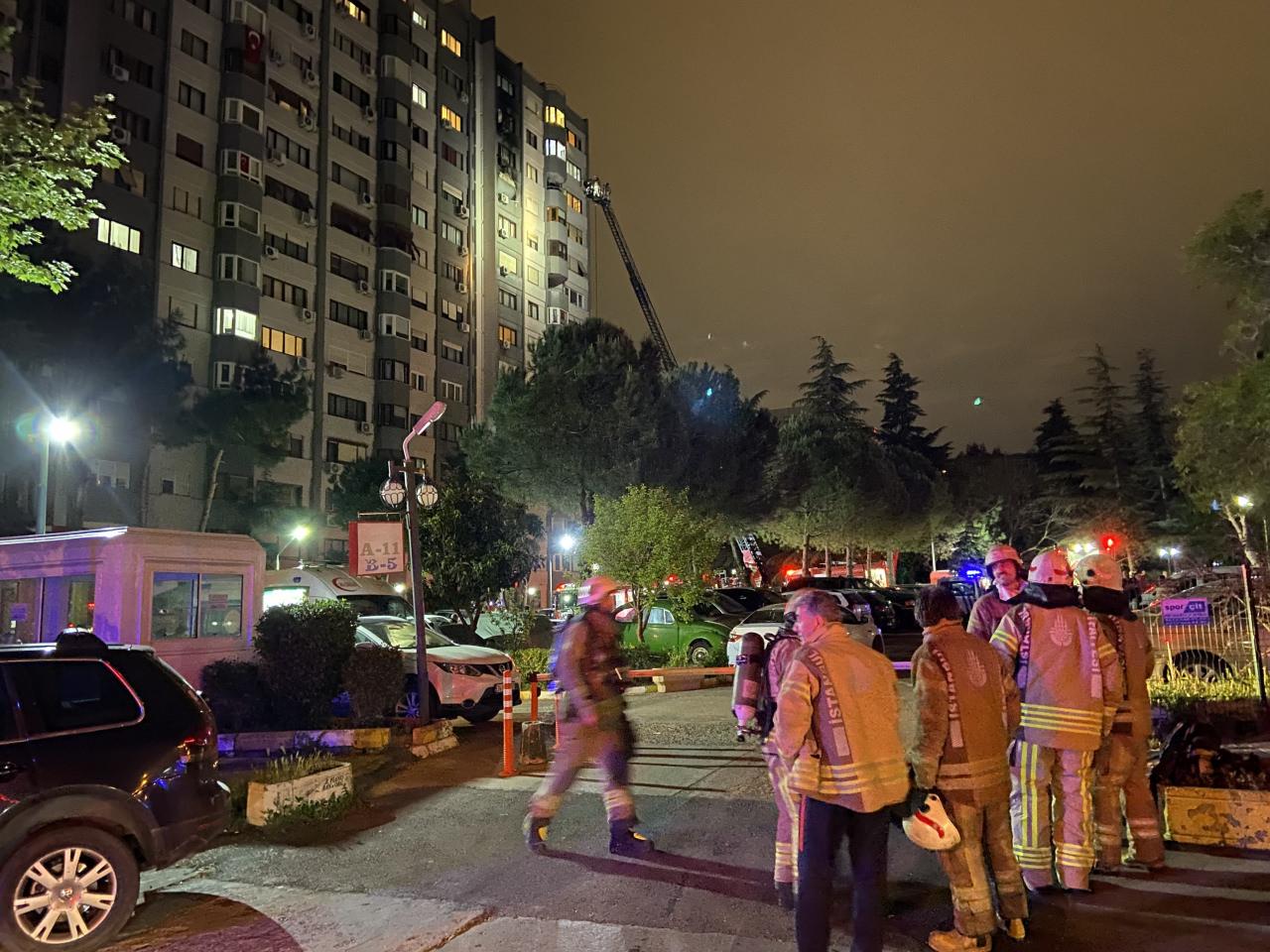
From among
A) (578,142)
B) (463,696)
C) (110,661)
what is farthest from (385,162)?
(110,661)

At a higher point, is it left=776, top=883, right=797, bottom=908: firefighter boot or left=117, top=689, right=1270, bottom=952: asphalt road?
left=776, top=883, right=797, bottom=908: firefighter boot

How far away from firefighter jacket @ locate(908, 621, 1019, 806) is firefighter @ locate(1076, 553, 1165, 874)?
1288mm

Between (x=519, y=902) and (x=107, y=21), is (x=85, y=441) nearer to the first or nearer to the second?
(x=107, y=21)

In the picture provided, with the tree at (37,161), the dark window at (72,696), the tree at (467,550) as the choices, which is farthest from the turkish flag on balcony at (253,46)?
the dark window at (72,696)

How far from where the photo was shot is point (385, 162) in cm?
4888

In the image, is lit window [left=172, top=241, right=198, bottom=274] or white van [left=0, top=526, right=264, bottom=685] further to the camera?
lit window [left=172, top=241, right=198, bottom=274]

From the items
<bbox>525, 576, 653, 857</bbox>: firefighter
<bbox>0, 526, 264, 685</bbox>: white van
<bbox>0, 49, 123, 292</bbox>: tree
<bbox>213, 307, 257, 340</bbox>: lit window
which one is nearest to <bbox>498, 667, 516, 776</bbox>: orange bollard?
<bbox>525, 576, 653, 857</bbox>: firefighter

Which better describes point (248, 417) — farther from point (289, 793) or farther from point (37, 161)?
point (289, 793)

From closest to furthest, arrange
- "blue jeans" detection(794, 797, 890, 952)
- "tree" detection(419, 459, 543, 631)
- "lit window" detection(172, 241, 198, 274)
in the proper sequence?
"blue jeans" detection(794, 797, 890, 952), "tree" detection(419, 459, 543, 631), "lit window" detection(172, 241, 198, 274)

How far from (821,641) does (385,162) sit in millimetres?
50341

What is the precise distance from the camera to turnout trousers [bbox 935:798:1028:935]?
4.23 metres

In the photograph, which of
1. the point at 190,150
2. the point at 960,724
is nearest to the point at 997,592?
the point at 960,724

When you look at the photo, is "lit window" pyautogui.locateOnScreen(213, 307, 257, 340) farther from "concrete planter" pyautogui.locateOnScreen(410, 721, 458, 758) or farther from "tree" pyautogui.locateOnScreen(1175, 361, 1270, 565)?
"tree" pyautogui.locateOnScreen(1175, 361, 1270, 565)

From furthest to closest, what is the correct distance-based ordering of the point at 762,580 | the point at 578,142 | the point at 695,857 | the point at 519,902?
the point at 578,142
the point at 762,580
the point at 695,857
the point at 519,902
